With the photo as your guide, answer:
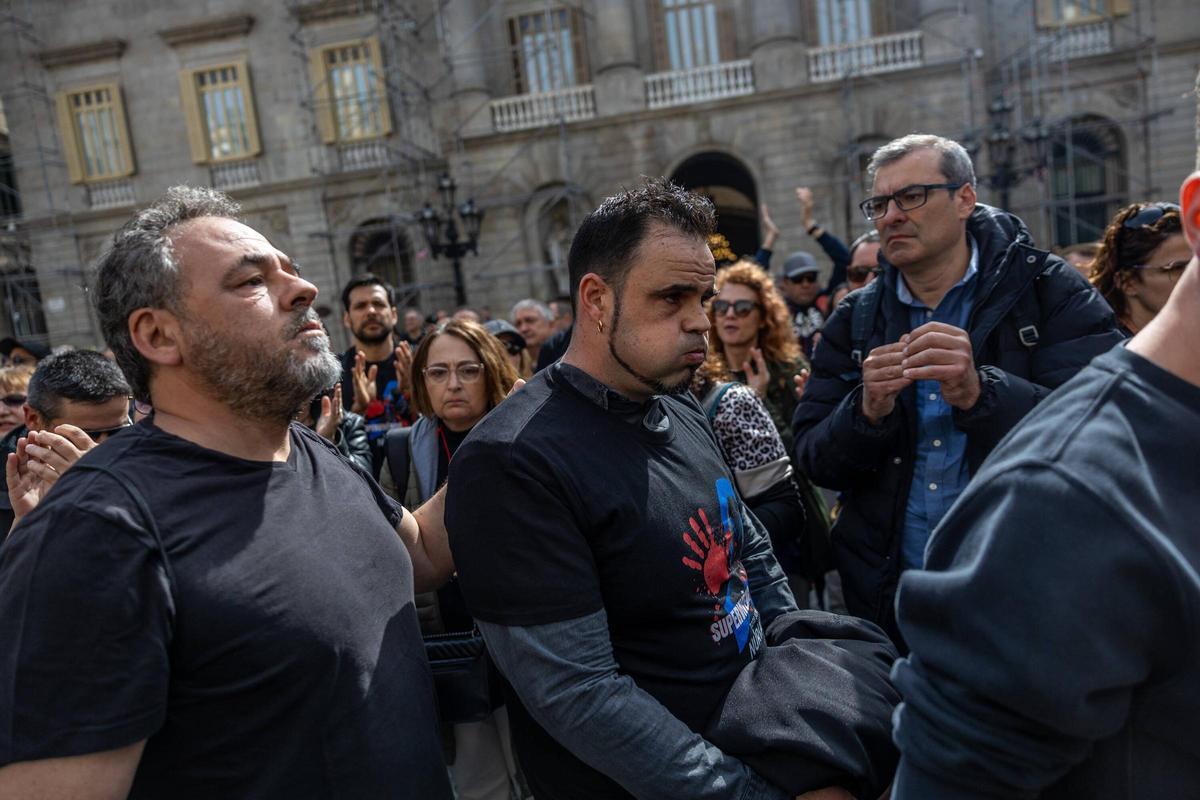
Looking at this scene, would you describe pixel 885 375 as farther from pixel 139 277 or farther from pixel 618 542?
pixel 139 277

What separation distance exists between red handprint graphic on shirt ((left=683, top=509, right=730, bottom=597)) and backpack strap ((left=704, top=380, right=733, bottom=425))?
49.6 inches

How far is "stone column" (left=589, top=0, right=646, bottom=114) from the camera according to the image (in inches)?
595

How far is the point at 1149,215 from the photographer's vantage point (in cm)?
272

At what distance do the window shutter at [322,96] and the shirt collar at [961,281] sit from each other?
17728mm

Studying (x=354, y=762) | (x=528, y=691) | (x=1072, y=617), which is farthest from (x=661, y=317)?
(x=354, y=762)

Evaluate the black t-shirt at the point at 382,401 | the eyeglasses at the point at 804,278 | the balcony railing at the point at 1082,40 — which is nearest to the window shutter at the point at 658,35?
the balcony railing at the point at 1082,40

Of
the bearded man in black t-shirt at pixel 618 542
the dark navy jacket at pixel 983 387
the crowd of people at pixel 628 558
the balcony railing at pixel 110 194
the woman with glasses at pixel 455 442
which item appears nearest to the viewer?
the crowd of people at pixel 628 558

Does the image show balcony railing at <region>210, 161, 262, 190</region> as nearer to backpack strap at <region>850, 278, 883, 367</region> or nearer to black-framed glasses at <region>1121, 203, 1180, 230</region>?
backpack strap at <region>850, 278, 883, 367</region>

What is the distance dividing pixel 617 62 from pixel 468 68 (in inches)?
123

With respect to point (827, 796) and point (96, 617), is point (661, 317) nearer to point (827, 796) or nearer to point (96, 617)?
point (827, 796)

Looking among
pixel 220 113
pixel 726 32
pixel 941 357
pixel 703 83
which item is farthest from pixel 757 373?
pixel 220 113

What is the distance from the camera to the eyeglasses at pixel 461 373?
127 inches

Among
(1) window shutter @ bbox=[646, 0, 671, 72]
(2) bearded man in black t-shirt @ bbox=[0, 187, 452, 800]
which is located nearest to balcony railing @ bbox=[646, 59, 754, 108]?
(1) window shutter @ bbox=[646, 0, 671, 72]

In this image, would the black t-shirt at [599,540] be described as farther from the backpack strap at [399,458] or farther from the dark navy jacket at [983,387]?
the backpack strap at [399,458]
